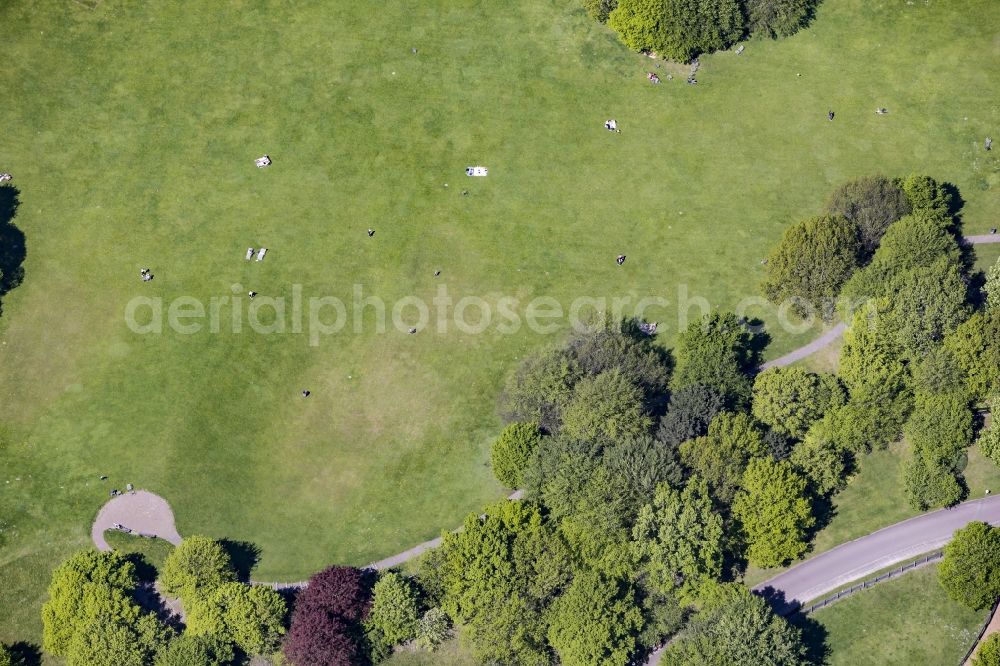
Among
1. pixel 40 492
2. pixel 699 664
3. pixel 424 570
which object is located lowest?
pixel 40 492

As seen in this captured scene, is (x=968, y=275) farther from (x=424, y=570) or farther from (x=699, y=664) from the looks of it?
(x=424, y=570)

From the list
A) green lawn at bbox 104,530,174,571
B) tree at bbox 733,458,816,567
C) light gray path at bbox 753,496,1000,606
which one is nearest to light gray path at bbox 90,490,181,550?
green lawn at bbox 104,530,174,571

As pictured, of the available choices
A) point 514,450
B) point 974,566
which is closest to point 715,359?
point 514,450

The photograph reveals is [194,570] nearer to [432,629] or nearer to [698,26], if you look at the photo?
[432,629]

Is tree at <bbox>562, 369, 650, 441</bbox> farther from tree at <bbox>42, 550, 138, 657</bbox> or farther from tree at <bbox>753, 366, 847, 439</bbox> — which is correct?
tree at <bbox>42, 550, 138, 657</bbox>

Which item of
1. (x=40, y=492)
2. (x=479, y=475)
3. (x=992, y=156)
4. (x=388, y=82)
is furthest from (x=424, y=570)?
(x=992, y=156)

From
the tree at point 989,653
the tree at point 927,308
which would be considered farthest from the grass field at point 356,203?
the tree at point 989,653
